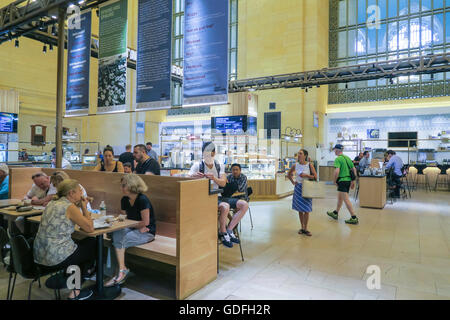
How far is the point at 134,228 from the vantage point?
337 centimetres

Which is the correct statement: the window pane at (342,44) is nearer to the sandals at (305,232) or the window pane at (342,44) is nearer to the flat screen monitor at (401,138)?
the flat screen monitor at (401,138)

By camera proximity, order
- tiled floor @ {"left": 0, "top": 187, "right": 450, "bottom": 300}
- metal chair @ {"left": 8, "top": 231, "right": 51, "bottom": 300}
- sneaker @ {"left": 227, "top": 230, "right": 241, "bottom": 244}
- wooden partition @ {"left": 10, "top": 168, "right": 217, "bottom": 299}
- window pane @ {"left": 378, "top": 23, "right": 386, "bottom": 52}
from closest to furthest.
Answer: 1. metal chair @ {"left": 8, "top": 231, "right": 51, "bottom": 300}
2. wooden partition @ {"left": 10, "top": 168, "right": 217, "bottom": 299}
3. tiled floor @ {"left": 0, "top": 187, "right": 450, "bottom": 300}
4. sneaker @ {"left": 227, "top": 230, "right": 241, "bottom": 244}
5. window pane @ {"left": 378, "top": 23, "right": 386, "bottom": 52}

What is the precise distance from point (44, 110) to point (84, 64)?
12.5 m

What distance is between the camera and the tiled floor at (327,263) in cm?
314

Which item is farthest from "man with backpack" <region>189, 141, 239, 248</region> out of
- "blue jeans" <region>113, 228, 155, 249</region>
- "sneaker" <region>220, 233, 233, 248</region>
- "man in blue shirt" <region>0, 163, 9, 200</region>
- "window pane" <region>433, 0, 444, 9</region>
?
"window pane" <region>433, 0, 444, 9</region>

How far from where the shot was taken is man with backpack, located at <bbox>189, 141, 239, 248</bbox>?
13.9 ft

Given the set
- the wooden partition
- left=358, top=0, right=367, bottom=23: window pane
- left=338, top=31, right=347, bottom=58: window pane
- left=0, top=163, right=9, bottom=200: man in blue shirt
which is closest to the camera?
the wooden partition

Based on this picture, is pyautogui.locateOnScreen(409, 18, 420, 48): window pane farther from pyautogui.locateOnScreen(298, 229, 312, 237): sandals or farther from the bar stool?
pyautogui.locateOnScreen(298, 229, 312, 237): sandals

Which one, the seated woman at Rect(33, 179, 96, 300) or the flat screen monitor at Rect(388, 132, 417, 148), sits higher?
the flat screen monitor at Rect(388, 132, 417, 148)

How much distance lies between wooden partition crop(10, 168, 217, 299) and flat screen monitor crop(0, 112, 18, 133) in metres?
11.8

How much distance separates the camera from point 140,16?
178 inches

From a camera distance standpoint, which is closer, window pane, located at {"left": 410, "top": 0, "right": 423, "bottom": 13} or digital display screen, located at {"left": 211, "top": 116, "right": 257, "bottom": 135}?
digital display screen, located at {"left": 211, "top": 116, "right": 257, "bottom": 135}

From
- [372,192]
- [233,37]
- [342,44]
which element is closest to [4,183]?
[372,192]
